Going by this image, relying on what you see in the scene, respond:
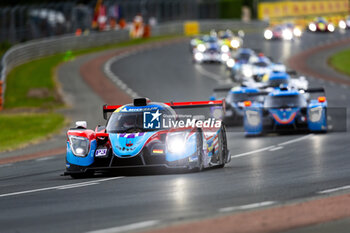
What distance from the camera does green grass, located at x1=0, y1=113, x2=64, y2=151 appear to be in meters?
29.0

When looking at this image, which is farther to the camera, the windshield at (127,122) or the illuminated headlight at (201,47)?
the illuminated headlight at (201,47)

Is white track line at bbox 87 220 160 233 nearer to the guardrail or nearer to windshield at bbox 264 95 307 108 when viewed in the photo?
windshield at bbox 264 95 307 108

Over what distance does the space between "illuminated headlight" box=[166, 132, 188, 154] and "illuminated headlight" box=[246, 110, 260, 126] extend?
10.1 metres

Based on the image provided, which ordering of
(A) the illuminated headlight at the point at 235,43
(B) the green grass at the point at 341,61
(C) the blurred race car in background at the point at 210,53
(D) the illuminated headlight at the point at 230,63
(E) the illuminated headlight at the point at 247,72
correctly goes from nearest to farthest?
(E) the illuminated headlight at the point at 247,72 → (D) the illuminated headlight at the point at 230,63 → (B) the green grass at the point at 341,61 → (C) the blurred race car in background at the point at 210,53 → (A) the illuminated headlight at the point at 235,43

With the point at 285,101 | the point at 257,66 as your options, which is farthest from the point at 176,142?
the point at 257,66

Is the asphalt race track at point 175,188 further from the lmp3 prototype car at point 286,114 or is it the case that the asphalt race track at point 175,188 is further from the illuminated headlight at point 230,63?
the illuminated headlight at point 230,63

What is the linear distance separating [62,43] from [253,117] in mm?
44109

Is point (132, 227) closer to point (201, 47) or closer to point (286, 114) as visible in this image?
point (286, 114)

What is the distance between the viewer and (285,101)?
26234 millimetres

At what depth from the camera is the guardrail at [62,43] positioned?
2158 inches

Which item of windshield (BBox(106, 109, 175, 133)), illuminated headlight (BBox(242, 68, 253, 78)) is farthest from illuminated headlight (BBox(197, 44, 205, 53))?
windshield (BBox(106, 109, 175, 133))

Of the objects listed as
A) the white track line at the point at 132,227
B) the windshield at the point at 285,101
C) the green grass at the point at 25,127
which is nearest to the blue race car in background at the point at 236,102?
the windshield at the point at 285,101

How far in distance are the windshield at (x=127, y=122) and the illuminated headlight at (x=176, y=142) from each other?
0.71m

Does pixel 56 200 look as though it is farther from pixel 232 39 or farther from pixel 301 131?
pixel 232 39
